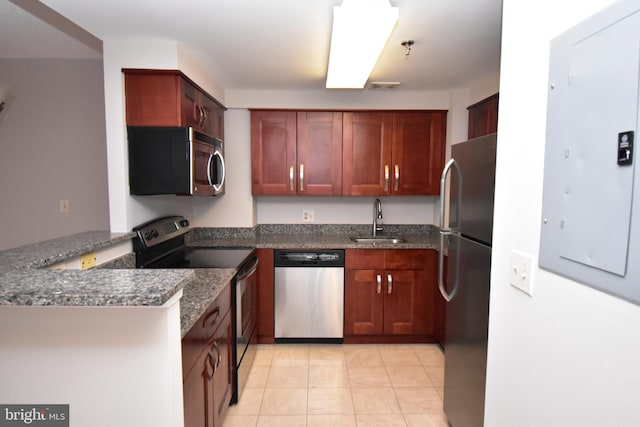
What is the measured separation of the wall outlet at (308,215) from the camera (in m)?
3.29

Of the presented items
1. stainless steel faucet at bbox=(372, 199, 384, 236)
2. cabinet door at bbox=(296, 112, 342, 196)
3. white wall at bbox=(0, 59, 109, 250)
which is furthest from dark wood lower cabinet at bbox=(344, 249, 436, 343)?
white wall at bbox=(0, 59, 109, 250)

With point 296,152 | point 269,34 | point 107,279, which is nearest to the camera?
point 107,279

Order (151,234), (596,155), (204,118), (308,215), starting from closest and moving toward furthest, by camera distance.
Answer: (596,155) → (151,234) → (204,118) → (308,215)

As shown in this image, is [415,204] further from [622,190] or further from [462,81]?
[622,190]

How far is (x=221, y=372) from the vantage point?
1686 millimetres

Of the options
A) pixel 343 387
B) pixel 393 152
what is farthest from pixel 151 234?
pixel 393 152

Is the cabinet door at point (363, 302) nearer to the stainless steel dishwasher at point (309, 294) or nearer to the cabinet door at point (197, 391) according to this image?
the stainless steel dishwasher at point (309, 294)

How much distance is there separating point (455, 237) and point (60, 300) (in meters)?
1.69

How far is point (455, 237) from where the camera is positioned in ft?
5.70

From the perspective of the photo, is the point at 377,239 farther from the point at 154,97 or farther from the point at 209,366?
the point at 154,97

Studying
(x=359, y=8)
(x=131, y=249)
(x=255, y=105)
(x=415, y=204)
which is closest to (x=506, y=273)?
(x=359, y=8)

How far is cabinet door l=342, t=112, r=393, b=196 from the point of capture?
2967 mm

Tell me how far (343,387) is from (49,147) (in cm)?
300

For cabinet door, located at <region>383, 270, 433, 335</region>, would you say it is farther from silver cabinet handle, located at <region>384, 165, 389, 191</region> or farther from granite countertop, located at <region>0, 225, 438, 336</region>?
silver cabinet handle, located at <region>384, 165, 389, 191</region>
